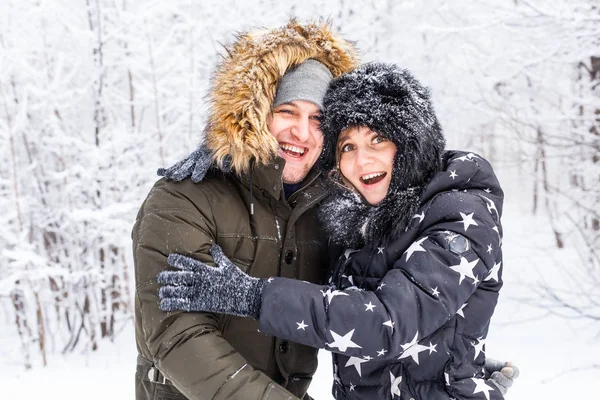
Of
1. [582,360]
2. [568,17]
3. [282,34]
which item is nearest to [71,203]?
[282,34]

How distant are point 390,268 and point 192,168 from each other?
0.89 metres

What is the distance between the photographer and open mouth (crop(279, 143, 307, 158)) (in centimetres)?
248

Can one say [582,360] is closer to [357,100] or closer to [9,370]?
[357,100]

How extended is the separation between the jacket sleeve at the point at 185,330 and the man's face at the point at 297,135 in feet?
1.98

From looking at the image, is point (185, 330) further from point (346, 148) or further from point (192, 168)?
point (346, 148)

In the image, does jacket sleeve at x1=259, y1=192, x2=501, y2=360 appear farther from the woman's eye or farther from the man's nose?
the man's nose

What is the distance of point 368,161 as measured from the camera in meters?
2.25

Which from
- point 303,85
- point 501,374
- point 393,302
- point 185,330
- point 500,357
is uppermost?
point 303,85

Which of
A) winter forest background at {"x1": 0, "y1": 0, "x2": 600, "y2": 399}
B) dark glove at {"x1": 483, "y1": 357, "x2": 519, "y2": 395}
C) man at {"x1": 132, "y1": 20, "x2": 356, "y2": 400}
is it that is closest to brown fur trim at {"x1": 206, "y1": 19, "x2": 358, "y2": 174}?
man at {"x1": 132, "y1": 20, "x2": 356, "y2": 400}

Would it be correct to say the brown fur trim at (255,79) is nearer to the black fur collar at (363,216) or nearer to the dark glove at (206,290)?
the black fur collar at (363,216)

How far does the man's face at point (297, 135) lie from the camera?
2.47 metres

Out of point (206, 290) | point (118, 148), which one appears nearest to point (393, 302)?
point (206, 290)

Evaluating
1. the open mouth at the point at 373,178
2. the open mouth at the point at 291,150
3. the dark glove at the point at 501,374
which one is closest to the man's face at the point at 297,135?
the open mouth at the point at 291,150

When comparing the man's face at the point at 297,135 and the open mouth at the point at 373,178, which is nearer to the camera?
the open mouth at the point at 373,178
